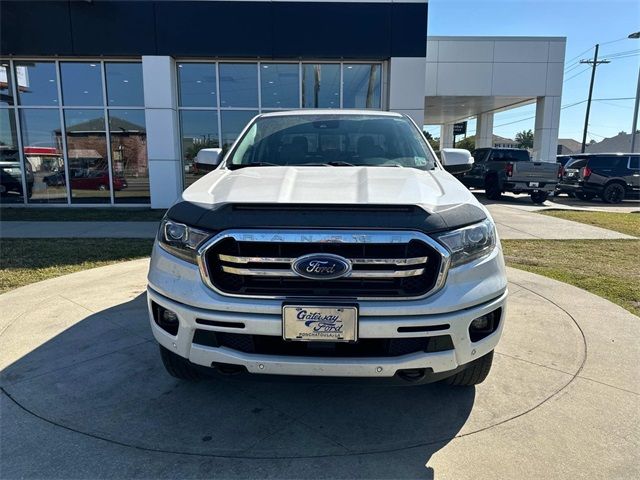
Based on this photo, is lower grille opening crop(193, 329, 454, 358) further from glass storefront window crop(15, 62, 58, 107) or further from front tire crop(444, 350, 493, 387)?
glass storefront window crop(15, 62, 58, 107)

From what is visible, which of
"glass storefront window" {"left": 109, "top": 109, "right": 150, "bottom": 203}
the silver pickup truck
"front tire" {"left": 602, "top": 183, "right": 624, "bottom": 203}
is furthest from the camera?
"front tire" {"left": 602, "top": 183, "right": 624, "bottom": 203}

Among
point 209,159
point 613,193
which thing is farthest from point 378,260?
point 613,193

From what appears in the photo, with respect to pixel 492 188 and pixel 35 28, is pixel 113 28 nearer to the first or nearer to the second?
pixel 35 28

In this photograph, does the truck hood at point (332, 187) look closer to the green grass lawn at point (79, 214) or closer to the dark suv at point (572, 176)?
the green grass lawn at point (79, 214)

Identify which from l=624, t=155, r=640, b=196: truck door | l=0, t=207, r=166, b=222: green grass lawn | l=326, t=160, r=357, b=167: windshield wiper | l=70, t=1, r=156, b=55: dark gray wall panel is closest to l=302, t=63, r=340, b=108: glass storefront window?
l=70, t=1, r=156, b=55: dark gray wall panel

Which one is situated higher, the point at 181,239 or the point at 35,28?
the point at 35,28

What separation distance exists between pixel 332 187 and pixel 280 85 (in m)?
10.5

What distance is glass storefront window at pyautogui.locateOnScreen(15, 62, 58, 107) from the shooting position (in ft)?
40.1

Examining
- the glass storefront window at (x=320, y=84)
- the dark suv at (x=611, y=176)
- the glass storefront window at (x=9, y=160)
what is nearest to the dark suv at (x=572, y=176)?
the dark suv at (x=611, y=176)

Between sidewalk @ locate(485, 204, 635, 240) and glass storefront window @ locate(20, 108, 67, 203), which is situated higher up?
glass storefront window @ locate(20, 108, 67, 203)

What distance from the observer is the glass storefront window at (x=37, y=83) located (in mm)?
12234

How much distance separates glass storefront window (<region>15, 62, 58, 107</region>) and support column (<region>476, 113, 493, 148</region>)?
21.8 m

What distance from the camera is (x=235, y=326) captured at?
217cm

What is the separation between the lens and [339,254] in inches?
86.0
